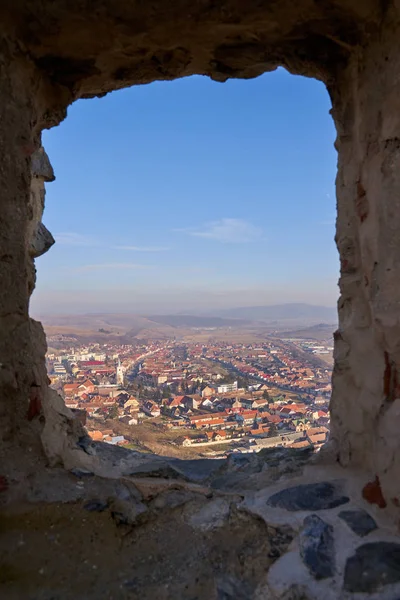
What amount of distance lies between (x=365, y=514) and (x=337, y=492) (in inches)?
7.5

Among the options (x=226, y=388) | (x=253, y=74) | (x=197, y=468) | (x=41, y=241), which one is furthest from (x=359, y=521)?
(x=226, y=388)

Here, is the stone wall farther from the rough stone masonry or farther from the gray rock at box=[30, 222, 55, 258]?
the gray rock at box=[30, 222, 55, 258]

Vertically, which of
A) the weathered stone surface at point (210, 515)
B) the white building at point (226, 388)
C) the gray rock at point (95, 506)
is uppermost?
the gray rock at point (95, 506)

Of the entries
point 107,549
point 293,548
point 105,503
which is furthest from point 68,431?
point 293,548

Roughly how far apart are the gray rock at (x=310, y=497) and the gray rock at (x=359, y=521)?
0.27ft

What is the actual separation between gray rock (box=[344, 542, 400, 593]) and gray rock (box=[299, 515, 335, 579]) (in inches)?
2.4

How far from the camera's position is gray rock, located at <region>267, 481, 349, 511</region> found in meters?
1.71

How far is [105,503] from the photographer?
1761 millimetres

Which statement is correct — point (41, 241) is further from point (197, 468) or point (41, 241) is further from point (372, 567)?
point (372, 567)

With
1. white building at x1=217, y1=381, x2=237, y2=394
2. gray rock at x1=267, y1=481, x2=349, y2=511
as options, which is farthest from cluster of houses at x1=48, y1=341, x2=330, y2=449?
gray rock at x1=267, y1=481, x2=349, y2=511

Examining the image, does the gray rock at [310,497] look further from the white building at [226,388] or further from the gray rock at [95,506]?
the white building at [226,388]

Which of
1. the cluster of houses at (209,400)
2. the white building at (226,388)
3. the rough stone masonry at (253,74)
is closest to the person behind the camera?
the rough stone masonry at (253,74)

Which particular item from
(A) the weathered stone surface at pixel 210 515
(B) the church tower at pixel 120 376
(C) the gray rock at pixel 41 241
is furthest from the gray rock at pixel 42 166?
(B) the church tower at pixel 120 376

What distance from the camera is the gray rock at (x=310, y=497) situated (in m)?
1.71
